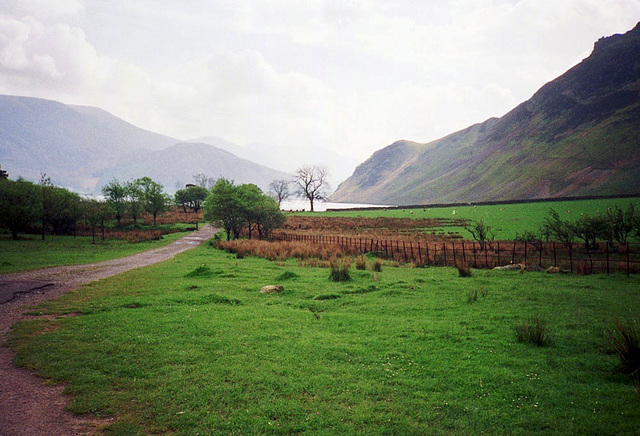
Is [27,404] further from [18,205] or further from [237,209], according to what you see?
[18,205]

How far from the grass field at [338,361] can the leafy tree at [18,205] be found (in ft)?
127

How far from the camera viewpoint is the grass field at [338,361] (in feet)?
22.0

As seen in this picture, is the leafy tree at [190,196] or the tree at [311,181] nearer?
the leafy tree at [190,196]

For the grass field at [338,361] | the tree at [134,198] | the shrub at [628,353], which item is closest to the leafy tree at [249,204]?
the tree at [134,198]

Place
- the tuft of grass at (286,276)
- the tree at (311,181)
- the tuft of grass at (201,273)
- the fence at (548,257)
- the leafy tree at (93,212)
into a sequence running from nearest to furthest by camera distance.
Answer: the tuft of grass at (286,276), the tuft of grass at (201,273), the fence at (548,257), the leafy tree at (93,212), the tree at (311,181)

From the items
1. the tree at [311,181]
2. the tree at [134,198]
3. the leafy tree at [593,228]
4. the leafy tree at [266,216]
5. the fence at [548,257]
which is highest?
the tree at [311,181]

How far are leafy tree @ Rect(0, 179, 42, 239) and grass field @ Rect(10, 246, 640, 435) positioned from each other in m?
38.7

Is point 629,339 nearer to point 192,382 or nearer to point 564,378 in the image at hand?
point 564,378

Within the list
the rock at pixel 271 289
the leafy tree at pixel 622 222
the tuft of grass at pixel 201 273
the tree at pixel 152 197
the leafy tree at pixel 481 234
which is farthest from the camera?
the tree at pixel 152 197

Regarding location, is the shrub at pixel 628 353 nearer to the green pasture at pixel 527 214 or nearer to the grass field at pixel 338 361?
the grass field at pixel 338 361

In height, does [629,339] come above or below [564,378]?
above

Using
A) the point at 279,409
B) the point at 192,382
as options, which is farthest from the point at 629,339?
the point at 192,382

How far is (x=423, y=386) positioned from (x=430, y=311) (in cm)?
632

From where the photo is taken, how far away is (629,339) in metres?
8.02
